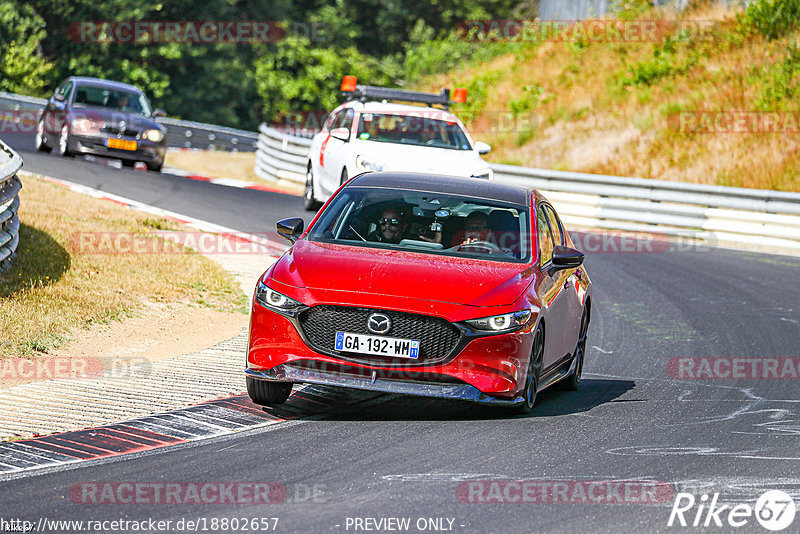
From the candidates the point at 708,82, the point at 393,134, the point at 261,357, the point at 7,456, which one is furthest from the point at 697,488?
the point at 708,82

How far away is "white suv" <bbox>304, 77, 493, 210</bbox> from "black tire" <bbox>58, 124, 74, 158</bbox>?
7449 mm

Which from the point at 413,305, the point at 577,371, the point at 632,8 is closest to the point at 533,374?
the point at 413,305

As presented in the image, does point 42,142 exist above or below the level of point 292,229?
below

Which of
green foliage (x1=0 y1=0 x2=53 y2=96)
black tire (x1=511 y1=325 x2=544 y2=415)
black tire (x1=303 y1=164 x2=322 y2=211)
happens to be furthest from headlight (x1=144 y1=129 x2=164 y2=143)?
green foliage (x1=0 y1=0 x2=53 y2=96)

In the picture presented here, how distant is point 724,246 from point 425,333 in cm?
1572

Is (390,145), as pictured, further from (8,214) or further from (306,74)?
(306,74)

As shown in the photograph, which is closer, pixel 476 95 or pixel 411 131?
pixel 411 131

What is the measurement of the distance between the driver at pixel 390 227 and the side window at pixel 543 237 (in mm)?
977

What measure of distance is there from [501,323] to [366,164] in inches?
391

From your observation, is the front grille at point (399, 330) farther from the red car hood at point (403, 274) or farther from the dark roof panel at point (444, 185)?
the dark roof panel at point (444, 185)

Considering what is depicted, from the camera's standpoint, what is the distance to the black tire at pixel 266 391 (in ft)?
28.0

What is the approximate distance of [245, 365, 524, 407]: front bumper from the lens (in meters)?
8.02

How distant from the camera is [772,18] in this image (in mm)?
34250

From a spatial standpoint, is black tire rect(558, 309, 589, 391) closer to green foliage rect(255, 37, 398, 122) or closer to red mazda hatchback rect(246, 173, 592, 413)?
red mazda hatchback rect(246, 173, 592, 413)
